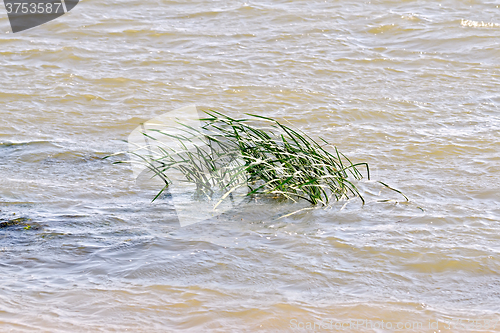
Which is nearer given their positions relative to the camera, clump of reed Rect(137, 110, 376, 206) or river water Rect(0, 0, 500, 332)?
river water Rect(0, 0, 500, 332)

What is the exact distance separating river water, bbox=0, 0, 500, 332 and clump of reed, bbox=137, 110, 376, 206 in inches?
6.8

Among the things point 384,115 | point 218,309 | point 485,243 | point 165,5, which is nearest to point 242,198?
point 218,309

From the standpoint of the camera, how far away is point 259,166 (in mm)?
4031

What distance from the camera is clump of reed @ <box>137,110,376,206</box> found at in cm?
390

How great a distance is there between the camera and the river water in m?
3.07

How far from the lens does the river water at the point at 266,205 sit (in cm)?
307

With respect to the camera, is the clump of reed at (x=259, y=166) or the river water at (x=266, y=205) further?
the clump of reed at (x=259, y=166)

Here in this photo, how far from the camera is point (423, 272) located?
3365 millimetres

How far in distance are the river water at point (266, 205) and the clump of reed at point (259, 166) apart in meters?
0.17

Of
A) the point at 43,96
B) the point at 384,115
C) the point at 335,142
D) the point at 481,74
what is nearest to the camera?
the point at 335,142

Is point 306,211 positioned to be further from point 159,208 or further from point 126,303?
point 126,303

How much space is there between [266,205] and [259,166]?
0.28 metres

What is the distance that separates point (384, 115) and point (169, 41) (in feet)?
11.1

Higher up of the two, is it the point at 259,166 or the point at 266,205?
the point at 259,166
